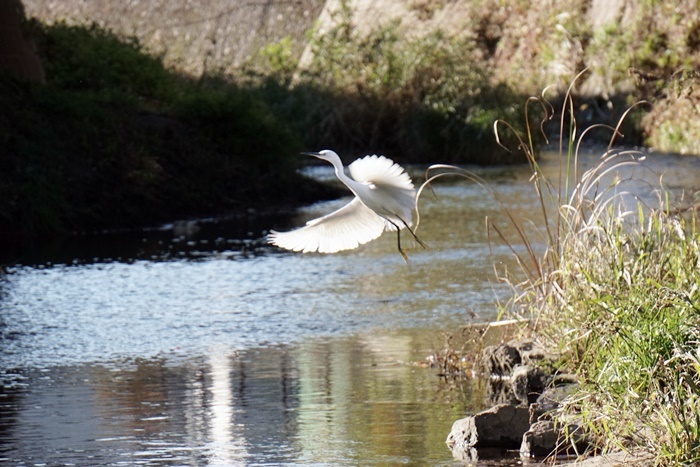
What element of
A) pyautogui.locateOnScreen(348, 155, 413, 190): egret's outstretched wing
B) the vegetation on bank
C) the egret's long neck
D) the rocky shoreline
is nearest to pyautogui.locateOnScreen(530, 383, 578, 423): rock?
the rocky shoreline

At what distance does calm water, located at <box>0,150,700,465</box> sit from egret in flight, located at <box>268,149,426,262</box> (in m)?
0.91

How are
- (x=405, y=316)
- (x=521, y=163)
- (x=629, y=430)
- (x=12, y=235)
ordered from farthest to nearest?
(x=521, y=163) < (x=12, y=235) < (x=405, y=316) < (x=629, y=430)

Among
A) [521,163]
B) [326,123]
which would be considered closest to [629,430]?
[521,163]

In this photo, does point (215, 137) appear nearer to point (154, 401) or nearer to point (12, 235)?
point (12, 235)

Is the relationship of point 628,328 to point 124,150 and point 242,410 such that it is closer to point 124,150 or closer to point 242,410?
point 242,410

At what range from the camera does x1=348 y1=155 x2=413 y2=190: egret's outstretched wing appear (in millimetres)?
6922

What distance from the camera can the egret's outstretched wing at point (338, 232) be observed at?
25.1 ft

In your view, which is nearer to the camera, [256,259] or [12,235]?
[256,259]

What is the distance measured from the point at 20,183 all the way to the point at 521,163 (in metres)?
10.6

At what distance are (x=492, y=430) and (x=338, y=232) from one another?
67.0 inches

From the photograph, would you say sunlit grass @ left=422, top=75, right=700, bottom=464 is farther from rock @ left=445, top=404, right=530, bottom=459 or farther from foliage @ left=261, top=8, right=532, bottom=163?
foliage @ left=261, top=8, right=532, bottom=163

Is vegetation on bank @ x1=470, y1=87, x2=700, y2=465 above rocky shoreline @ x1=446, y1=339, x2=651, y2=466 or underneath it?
above

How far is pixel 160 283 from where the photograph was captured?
12.8m

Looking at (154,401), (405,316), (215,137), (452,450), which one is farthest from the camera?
(215,137)
